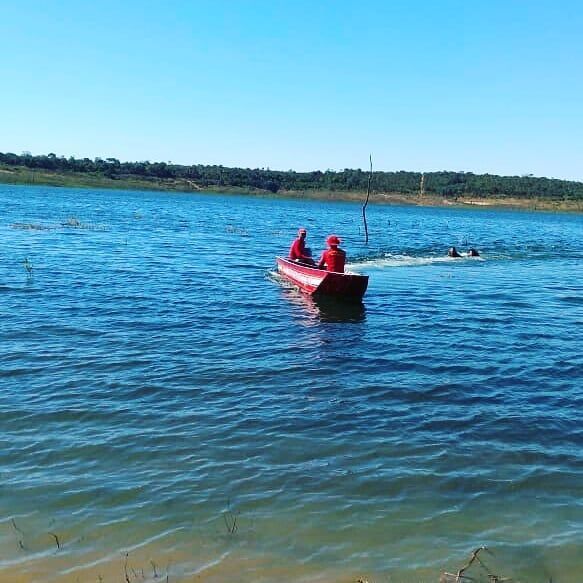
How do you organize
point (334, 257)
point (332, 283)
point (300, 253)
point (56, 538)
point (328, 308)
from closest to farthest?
point (56, 538) < point (328, 308) < point (332, 283) < point (334, 257) < point (300, 253)

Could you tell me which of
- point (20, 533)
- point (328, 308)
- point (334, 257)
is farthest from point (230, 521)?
point (334, 257)

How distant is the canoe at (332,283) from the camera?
21.5 m

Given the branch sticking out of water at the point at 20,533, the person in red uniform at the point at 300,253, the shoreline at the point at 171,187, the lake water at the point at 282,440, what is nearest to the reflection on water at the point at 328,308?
the lake water at the point at 282,440

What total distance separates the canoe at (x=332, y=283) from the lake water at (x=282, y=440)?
0.98 metres

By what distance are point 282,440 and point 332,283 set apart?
12849mm

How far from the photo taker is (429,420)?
34.5 ft

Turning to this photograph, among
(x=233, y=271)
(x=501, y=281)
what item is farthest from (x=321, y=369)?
(x=501, y=281)

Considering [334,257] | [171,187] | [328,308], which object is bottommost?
[328,308]

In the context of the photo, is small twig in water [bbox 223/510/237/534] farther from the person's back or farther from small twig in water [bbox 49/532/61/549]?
the person's back

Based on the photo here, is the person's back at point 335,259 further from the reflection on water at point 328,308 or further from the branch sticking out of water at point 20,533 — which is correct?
the branch sticking out of water at point 20,533

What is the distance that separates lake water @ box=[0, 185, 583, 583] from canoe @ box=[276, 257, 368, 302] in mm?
981

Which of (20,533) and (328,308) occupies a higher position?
(328,308)

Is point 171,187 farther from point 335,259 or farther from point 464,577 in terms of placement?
point 464,577

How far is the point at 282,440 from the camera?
9359 mm
